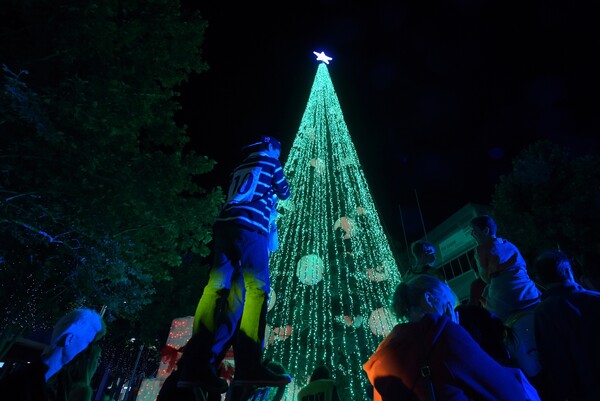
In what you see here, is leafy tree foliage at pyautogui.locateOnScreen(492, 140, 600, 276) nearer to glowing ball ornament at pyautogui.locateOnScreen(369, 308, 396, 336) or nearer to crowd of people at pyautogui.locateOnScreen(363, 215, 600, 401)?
glowing ball ornament at pyautogui.locateOnScreen(369, 308, 396, 336)

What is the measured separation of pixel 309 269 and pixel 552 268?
13.9 metres

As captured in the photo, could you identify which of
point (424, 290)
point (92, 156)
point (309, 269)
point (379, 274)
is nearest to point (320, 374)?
point (424, 290)

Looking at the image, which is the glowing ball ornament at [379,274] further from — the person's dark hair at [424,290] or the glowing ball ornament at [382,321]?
the person's dark hair at [424,290]

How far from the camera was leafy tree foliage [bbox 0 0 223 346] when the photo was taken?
21.2 ft

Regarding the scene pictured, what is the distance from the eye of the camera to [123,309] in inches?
339

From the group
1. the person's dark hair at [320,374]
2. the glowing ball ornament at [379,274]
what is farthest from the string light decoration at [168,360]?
the glowing ball ornament at [379,274]

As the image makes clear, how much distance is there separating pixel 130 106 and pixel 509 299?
7634 millimetres

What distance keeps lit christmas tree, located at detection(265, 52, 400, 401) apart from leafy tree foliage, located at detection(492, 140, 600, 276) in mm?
5230

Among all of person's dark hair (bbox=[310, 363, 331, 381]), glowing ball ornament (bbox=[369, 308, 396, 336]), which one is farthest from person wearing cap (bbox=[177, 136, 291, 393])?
glowing ball ornament (bbox=[369, 308, 396, 336])

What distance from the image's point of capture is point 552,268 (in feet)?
7.71

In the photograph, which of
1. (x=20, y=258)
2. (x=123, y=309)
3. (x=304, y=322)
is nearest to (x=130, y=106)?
(x=20, y=258)

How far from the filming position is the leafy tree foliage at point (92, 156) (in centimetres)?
647

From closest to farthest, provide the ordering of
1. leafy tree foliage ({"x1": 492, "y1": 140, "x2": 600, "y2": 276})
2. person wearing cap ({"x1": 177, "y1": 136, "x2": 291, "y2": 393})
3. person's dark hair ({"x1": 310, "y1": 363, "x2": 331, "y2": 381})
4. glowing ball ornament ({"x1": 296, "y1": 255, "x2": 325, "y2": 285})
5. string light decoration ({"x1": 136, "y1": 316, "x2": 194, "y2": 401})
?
person wearing cap ({"x1": 177, "y1": 136, "x2": 291, "y2": 393}) → person's dark hair ({"x1": 310, "y1": 363, "x2": 331, "y2": 381}) → string light decoration ({"x1": 136, "y1": 316, "x2": 194, "y2": 401}) → leafy tree foliage ({"x1": 492, "y1": 140, "x2": 600, "y2": 276}) → glowing ball ornament ({"x1": 296, "y1": 255, "x2": 325, "y2": 285})

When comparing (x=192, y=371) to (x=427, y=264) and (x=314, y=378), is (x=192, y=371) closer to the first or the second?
(x=314, y=378)
